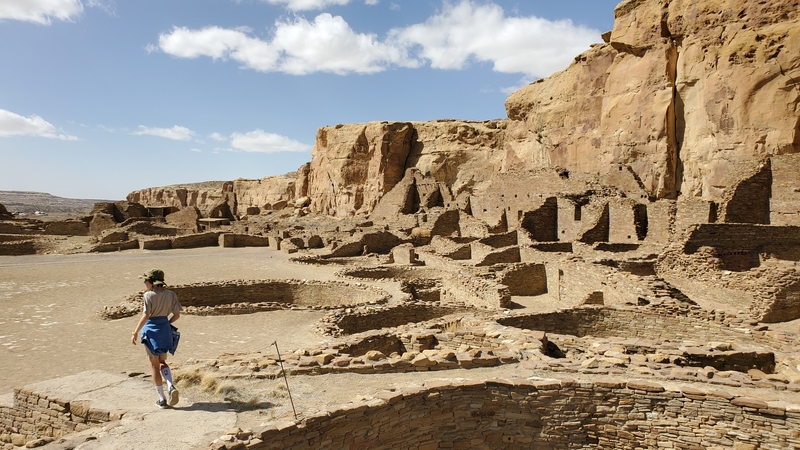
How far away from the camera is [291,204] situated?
5956 centimetres

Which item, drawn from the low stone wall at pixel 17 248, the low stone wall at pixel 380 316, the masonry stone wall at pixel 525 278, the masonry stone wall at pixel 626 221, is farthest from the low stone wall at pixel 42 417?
the low stone wall at pixel 17 248

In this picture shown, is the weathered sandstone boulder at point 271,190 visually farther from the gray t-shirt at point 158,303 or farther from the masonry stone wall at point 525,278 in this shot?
the gray t-shirt at point 158,303

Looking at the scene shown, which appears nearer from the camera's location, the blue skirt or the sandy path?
the blue skirt

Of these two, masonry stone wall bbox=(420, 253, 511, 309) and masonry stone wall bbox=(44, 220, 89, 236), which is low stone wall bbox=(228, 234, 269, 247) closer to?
masonry stone wall bbox=(44, 220, 89, 236)

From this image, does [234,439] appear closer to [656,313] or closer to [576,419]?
[576,419]

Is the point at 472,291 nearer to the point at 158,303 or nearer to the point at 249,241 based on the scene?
the point at 158,303

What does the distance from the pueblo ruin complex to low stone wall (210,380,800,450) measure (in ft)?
0.07

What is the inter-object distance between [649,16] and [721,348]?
1988 cm

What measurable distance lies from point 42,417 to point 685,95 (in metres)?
23.2

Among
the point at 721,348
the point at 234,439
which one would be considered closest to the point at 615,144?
the point at 721,348

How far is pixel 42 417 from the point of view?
5.59 meters

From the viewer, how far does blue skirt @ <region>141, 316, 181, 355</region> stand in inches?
215

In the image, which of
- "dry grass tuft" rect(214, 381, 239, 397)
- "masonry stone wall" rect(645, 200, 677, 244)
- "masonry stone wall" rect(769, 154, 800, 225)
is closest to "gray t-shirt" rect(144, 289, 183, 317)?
"dry grass tuft" rect(214, 381, 239, 397)

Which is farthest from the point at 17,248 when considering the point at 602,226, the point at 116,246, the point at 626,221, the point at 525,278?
the point at 626,221
